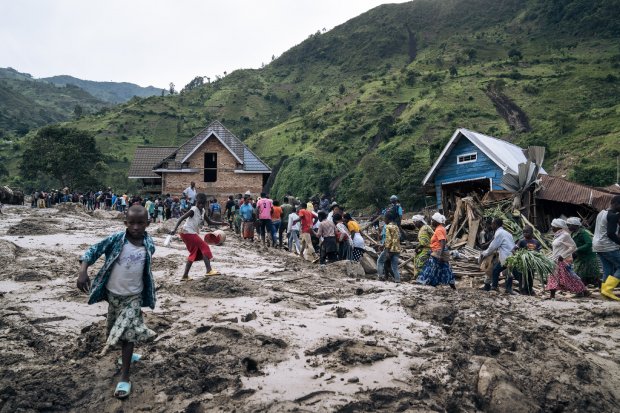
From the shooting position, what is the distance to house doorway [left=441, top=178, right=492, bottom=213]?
21.6 metres

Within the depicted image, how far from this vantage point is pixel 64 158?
4519 cm

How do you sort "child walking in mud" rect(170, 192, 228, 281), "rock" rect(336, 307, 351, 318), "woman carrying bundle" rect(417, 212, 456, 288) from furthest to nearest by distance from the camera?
1. "woman carrying bundle" rect(417, 212, 456, 288)
2. "child walking in mud" rect(170, 192, 228, 281)
3. "rock" rect(336, 307, 351, 318)

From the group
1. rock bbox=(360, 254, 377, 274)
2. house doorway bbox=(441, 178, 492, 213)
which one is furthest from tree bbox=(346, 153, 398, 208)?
rock bbox=(360, 254, 377, 274)

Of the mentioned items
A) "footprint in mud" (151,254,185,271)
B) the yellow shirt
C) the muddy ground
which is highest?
the yellow shirt

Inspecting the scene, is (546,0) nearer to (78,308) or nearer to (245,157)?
(245,157)

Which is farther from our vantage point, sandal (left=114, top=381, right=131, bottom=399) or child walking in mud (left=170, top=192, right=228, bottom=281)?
child walking in mud (left=170, top=192, right=228, bottom=281)

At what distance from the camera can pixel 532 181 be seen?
15.7m

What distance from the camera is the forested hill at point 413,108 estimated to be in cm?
3891

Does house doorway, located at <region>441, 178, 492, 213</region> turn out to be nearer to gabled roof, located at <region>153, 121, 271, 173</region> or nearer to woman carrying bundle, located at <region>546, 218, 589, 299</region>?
gabled roof, located at <region>153, 121, 271, 173</region>

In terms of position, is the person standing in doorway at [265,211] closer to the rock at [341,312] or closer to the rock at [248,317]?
the rock at [341,312]

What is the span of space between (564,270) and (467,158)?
1420cm

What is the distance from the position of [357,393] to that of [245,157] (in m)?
28.8

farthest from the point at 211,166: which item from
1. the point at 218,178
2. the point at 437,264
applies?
the point at 437,264

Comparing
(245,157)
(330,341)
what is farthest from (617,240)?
(245,157)
